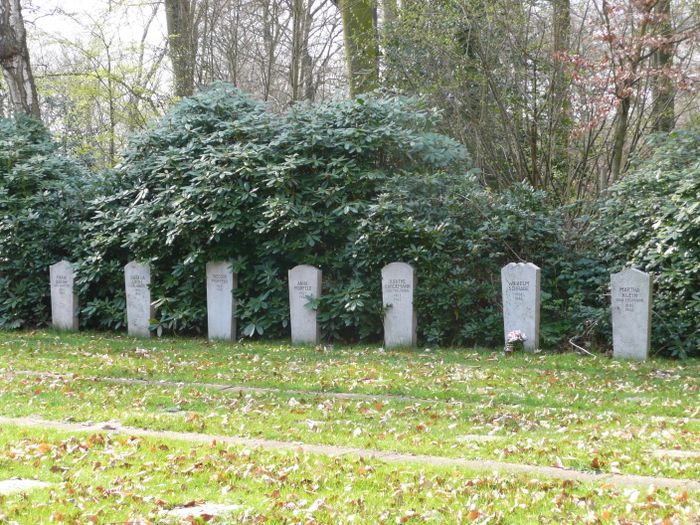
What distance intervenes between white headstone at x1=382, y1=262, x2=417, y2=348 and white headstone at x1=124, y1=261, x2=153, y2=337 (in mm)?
4658

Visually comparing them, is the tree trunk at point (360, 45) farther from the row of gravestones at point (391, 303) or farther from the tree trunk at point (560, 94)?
the row of gravestones at point (391, 303)

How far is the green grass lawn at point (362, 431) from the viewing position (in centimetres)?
499

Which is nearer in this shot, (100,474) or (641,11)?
(100,474)

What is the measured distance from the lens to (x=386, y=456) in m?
6.25

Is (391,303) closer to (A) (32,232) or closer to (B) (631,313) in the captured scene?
(B) (631,313)

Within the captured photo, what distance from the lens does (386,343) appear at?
46.0 ft

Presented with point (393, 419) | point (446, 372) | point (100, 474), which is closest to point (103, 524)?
point (100, 474)

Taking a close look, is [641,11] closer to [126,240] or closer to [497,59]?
[497,59]

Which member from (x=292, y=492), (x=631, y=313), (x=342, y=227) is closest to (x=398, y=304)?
(x=342, y=227)

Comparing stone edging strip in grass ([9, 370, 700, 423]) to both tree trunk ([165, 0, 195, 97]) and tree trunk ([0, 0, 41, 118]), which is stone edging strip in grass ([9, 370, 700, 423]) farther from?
tree trunk ([165, 0, 195, 97])

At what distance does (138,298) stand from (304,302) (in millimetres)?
3501

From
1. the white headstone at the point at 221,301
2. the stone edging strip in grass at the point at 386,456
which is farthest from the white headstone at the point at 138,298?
the stone edging strip in grass at the point at 386,456

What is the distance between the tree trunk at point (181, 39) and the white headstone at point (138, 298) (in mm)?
9452

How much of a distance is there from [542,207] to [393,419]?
7923 mm
